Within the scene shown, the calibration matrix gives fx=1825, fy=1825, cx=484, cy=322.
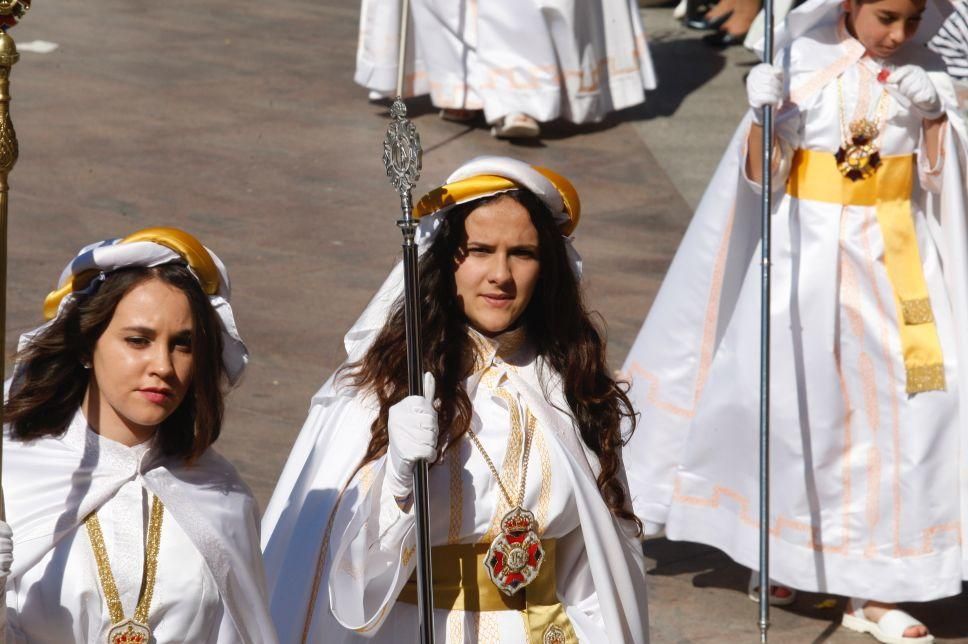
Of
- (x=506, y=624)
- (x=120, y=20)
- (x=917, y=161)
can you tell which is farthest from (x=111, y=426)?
(x=120, y=20)

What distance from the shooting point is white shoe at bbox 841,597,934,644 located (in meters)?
5.76

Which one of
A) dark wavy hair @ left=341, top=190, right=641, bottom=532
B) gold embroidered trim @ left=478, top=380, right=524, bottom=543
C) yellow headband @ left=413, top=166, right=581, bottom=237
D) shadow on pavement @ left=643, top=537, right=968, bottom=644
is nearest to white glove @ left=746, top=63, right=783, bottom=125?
shadow on pavement @ left=643, top=537, right=968, bottom=644

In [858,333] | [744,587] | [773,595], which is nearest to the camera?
[858,333]

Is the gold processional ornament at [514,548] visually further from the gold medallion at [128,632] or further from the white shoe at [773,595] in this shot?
the white shoe at [773,595]

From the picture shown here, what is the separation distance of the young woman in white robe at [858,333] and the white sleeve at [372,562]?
8.13 feet

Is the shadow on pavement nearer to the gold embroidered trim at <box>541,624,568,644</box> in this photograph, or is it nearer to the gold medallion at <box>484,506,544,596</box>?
the gold embroidered trim at <box>541,624,568,644</box>

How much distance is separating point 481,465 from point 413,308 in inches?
17.2

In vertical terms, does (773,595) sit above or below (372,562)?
below

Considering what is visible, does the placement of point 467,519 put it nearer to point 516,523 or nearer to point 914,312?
point 516,523

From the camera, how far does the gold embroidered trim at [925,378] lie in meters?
5.70

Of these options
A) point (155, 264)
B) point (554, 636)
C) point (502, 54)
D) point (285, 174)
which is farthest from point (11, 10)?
point (502, 54)

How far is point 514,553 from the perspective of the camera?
3.67 meters

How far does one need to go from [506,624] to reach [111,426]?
919mm

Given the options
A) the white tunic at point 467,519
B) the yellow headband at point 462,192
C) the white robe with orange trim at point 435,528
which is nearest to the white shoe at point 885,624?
the white robe with orange trim at point 435,528
